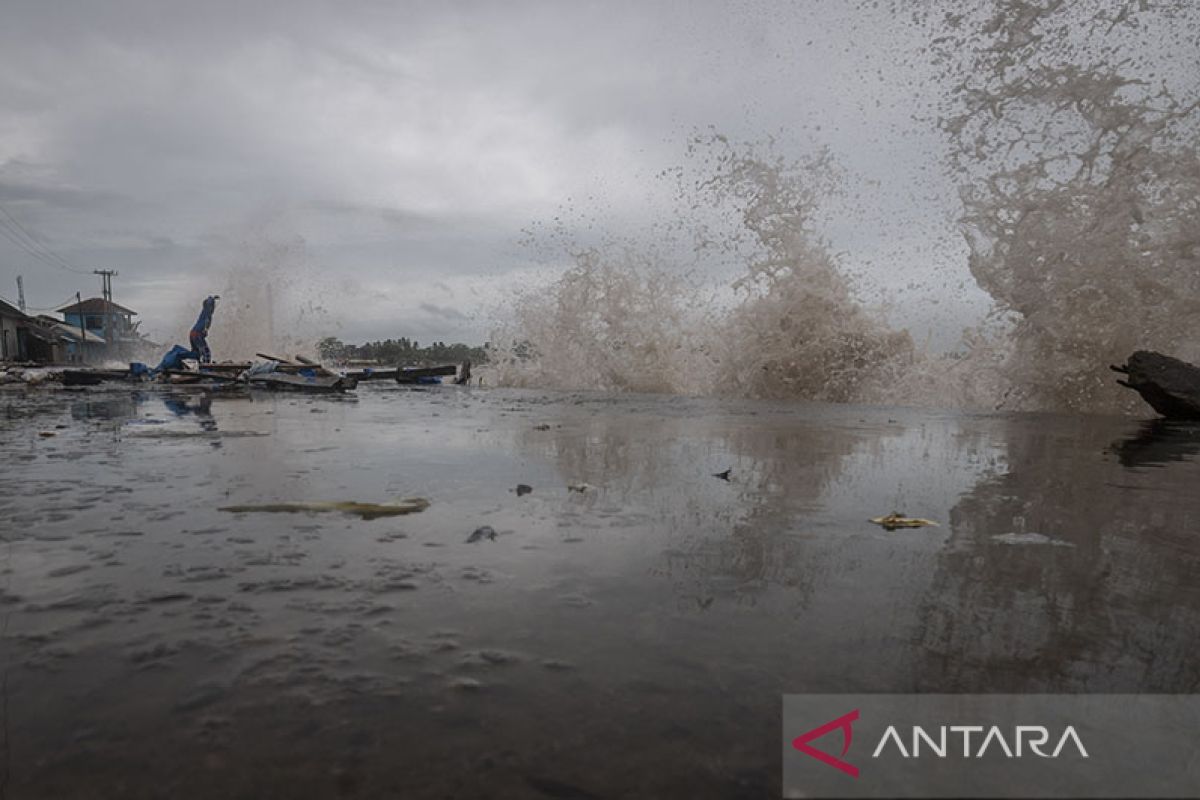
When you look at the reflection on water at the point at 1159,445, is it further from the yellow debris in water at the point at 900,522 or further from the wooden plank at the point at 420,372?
the wooden plank at the point at 420,372

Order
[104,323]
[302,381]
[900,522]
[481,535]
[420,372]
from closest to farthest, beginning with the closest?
[481,535]
[900,522]
[302,381]
[420,372]
[104,323]

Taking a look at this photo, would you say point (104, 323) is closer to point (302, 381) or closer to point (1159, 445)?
point (302, 381)

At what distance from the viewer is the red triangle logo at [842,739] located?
136 centimetres

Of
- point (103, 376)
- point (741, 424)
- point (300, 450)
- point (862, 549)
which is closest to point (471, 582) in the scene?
point (862, 549)

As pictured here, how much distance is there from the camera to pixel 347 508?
370 centimetres

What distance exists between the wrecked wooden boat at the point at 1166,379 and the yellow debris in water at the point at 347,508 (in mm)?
11930

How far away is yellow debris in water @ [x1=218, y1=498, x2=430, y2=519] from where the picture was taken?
362 centimetres

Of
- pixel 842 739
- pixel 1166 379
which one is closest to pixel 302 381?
pixel 842 739

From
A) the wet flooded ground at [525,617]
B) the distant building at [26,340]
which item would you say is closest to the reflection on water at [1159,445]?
the wet flooded ground at [525,617]

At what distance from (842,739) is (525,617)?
1060 mm

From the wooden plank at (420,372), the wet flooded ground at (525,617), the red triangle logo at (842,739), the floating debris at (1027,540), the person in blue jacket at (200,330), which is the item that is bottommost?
the red triangle logo at (842,739)

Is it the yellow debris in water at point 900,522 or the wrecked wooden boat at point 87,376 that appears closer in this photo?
the yellow debris in water at point 900,522

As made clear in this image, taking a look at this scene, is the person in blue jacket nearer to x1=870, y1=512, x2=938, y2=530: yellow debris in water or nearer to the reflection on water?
x1=870, y1=512, x2=938, y2=530: yellow debris in water

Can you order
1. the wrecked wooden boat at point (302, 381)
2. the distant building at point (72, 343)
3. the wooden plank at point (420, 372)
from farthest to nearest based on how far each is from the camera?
the distant building at point (72, 343) → the wooden plank at point (420, 372) → the wrecked wooden boat at point (302, 381)
